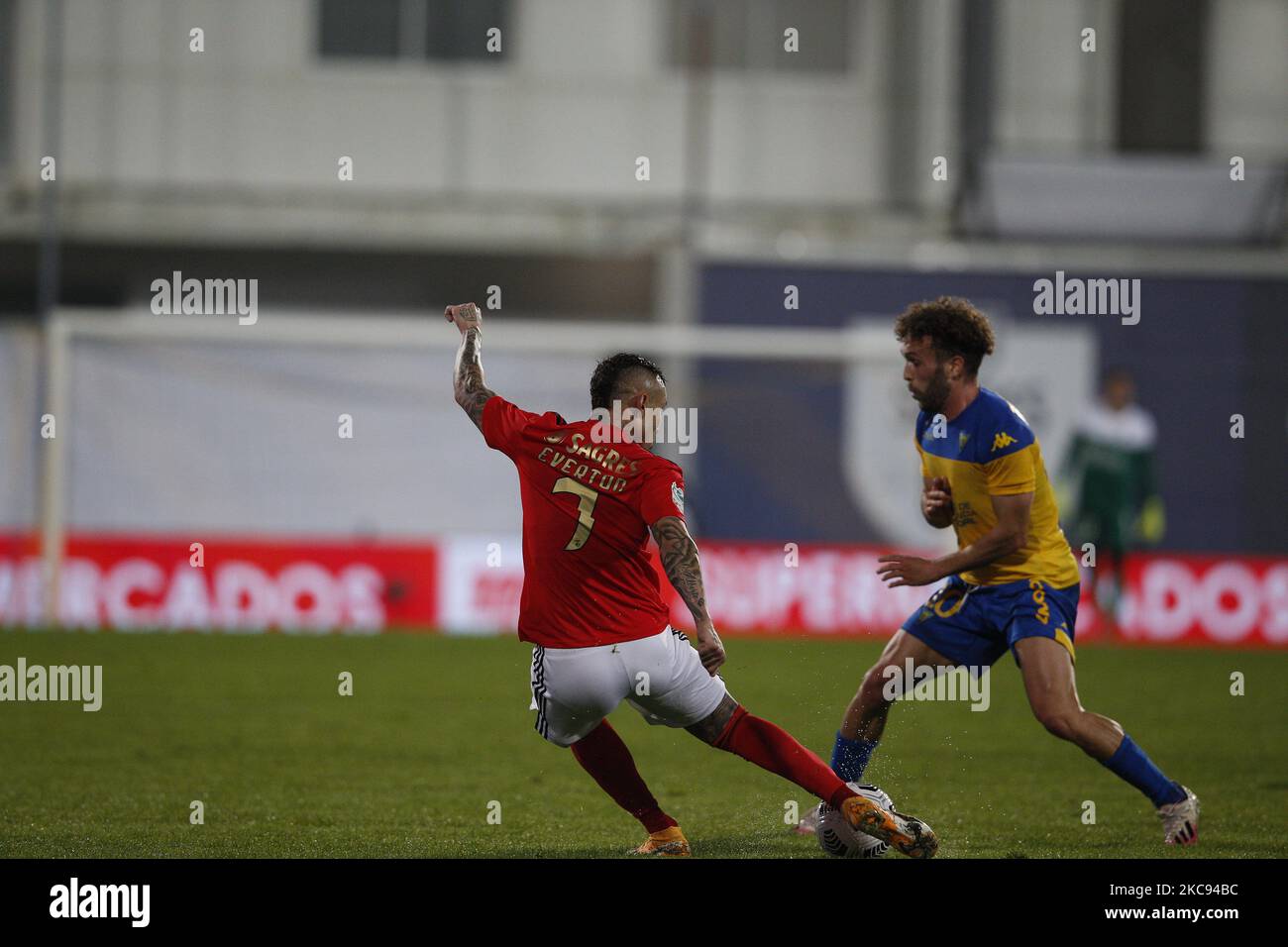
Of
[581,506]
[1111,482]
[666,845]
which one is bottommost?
[666,845]

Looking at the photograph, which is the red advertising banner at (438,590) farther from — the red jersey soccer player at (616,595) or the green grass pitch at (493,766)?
the red jersey soccer player at (616,595)

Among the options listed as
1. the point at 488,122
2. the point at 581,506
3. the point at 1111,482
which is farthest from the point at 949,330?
the point at 488,122

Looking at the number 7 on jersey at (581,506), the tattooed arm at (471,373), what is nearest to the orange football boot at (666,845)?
the number 7 on jersey at (581,506)

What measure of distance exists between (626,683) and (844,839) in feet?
3.46

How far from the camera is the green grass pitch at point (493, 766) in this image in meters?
6.87

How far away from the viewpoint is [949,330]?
6699mm

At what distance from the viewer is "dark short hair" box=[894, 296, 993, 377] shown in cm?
671

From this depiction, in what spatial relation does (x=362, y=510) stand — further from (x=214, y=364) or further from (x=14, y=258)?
(x=14, y=258)

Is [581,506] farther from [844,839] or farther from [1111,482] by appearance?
[1111,482]

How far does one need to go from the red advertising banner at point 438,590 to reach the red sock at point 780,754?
1062 cm
